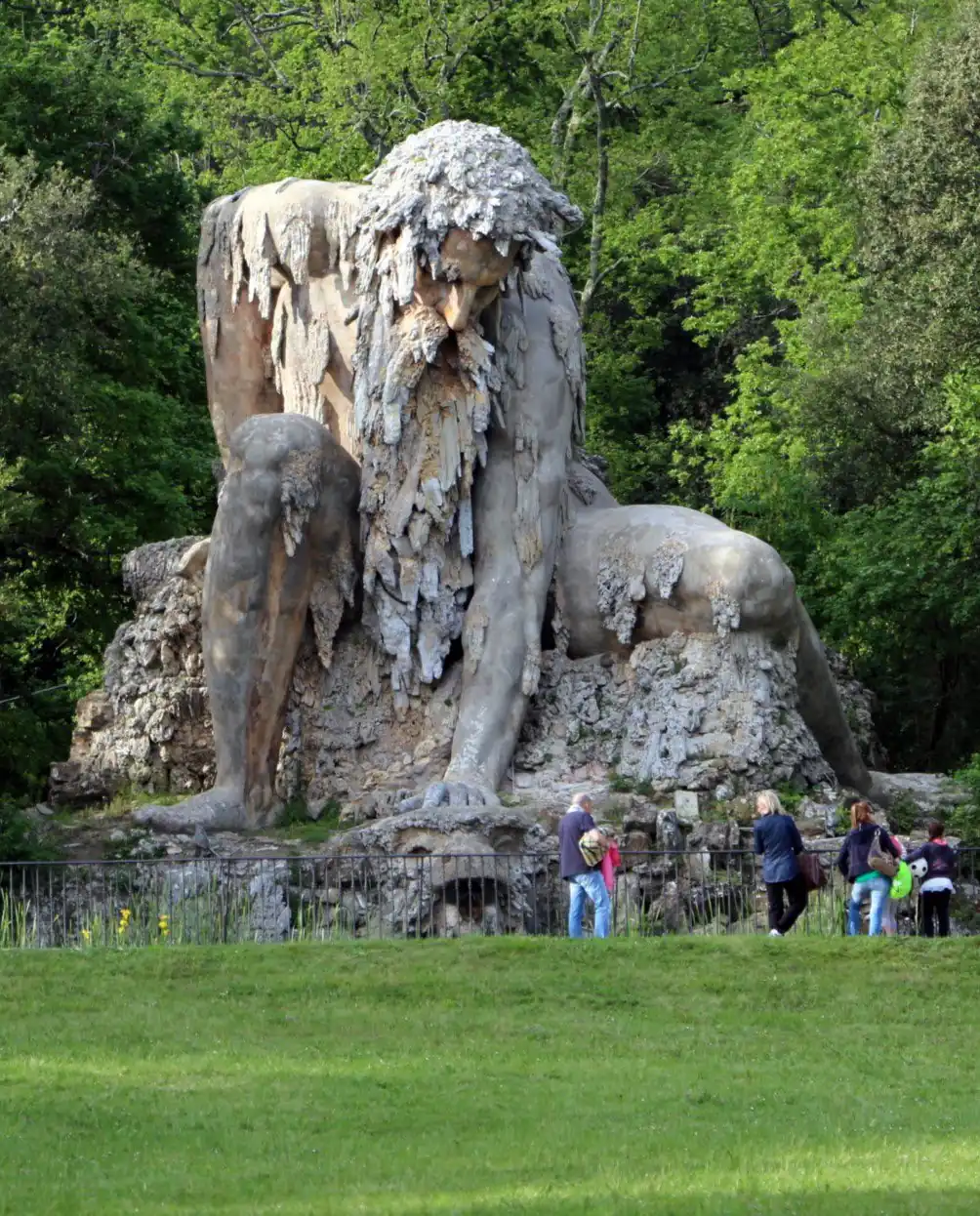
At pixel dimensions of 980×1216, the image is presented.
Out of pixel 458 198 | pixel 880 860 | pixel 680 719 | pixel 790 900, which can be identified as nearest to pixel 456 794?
pixel 680 719

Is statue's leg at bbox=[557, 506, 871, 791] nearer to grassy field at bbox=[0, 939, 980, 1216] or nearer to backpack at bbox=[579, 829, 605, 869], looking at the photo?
backpack at bbox=[579, 829, 605, 869]

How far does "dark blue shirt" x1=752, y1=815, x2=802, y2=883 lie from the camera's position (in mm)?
18625

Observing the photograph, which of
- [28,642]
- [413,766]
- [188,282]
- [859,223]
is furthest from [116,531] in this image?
[413,766]

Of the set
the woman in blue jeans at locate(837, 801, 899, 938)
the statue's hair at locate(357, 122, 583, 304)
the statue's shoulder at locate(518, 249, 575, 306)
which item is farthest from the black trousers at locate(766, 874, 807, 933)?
the statue's shoulder at locate(518, 249, 575, 306)

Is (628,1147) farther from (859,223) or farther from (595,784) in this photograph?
(859,223)

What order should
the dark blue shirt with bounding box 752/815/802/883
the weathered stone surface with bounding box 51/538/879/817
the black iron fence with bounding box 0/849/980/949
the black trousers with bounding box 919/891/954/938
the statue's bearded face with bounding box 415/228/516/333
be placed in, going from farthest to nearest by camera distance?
the weathered stone surface with bounding box 51/538/879/817 < the statue's bearded face with bounding box 415/228/516/333 < the black iron fence with bounding box 0/849/980/949 < the black trousers with bounding box 919/891/954/938 < the dark blue shirt with bounding box 752/815/802/883

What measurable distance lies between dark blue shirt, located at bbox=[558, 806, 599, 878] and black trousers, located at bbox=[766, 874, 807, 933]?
1.22 m

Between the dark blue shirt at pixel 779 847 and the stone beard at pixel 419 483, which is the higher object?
the stone beard at pixel 419 483

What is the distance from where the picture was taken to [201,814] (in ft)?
70.9

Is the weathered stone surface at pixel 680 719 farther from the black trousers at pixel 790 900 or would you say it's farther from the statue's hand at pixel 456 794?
the black trousers at pixel 790 900

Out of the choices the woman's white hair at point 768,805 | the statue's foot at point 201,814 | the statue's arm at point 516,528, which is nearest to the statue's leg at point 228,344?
the statue's arm at point 516,528

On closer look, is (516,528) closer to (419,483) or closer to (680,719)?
(419,483)

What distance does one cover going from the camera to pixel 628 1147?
1253 centimetres

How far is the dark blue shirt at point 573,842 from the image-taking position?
18.9 metres
